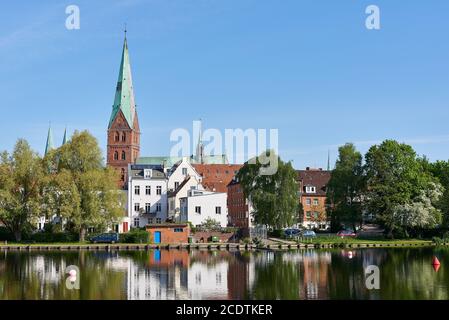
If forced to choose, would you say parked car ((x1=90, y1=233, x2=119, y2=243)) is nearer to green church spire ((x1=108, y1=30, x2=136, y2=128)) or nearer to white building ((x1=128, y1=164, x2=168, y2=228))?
white building ((x1=128, y1=164, x2=168, y2=228))

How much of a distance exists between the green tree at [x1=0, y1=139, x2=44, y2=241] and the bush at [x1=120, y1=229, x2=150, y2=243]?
38.5ft

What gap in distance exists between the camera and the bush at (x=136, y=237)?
89.5 meters

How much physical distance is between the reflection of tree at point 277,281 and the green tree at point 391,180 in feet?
127

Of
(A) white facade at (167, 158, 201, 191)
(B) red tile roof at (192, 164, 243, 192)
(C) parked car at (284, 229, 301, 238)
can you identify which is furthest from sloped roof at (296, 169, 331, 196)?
(C) parked car at (284, 229, 301, 238)

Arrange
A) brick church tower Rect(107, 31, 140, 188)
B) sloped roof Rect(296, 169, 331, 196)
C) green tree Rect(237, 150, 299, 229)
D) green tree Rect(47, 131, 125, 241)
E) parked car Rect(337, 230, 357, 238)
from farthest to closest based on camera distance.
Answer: brick church tower Rect(107, 31, 140, 188) → sloped roof Rect(296, 169, 331, 196) → parked car Rect(337, 230, 357, 238) → green tree Rect(237, 150, 299, 229) → green tree Rect(47, 131, 125, 241)

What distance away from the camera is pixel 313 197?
12225 centimetres

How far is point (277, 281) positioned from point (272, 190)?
5094cm

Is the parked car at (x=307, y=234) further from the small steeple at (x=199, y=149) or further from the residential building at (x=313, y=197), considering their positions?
the small steeple at (x=199, y=149)

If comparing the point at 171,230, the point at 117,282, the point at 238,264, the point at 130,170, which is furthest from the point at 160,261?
the point at 130,170

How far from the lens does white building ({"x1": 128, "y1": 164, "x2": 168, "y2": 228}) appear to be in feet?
382

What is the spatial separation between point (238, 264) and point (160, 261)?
8.16 m

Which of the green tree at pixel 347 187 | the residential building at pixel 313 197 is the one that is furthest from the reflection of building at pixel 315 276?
the residential building at pixel 313 197
